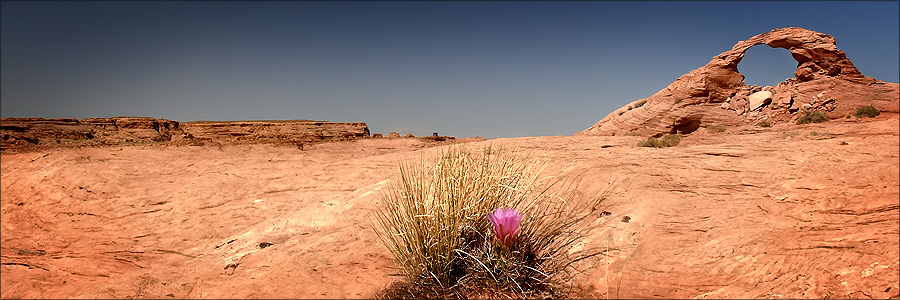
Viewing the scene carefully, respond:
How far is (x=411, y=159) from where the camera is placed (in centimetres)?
753

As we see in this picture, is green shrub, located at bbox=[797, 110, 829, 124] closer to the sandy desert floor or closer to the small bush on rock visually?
the small bush on rock

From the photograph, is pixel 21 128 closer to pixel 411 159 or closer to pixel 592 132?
pixel 411 159

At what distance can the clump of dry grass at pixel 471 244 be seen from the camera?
3219 millimetres

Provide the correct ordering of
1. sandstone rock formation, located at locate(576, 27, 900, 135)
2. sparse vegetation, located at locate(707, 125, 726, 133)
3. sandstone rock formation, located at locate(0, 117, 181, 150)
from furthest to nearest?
sparse vegetation, located at locate(707, 125, 726, 133) < sandstone rock formation, located at locate(576, 27, 900, 135) < sandstone rock formation, located at locate(0, 117, 181, 150)

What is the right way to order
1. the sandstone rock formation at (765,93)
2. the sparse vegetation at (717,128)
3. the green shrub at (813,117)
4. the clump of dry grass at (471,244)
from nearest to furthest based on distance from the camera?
the clump of dry grass at (471,244) → the green shrub at (813,117) → the sandstone rock formation at (765,93) → the sparse vegetation at (717,128)

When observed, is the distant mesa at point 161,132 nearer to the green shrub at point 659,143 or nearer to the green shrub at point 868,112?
the green shrub at point 659,143

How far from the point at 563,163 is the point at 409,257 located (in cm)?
337

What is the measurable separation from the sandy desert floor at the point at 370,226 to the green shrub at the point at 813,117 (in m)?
6.69

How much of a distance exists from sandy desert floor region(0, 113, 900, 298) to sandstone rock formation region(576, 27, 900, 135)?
28.2ft

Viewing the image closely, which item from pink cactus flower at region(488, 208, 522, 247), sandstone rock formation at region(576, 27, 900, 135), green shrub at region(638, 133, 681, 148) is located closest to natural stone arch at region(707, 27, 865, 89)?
sandstone rock formation at region(576, 27, 900, 135)

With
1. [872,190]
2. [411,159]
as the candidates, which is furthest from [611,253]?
[411,159]

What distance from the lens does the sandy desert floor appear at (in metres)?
3.43

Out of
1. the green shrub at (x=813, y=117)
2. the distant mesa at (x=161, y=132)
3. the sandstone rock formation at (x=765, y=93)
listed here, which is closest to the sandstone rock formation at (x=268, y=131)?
the distant mesa at (x=161, y=132)

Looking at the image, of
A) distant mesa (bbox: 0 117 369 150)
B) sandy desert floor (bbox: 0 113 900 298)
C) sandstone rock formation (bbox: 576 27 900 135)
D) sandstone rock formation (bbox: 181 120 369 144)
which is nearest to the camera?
sandy desert floor (bbox: 0 113 900 298)
